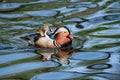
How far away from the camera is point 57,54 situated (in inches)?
494

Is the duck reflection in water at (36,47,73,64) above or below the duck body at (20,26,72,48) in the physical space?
below

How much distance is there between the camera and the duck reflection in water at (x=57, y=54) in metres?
12.0

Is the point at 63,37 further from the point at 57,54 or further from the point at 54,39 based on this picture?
the point at 57,54

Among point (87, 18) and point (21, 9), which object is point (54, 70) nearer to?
point (87, 18)

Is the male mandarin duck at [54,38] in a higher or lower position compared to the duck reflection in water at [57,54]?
higher

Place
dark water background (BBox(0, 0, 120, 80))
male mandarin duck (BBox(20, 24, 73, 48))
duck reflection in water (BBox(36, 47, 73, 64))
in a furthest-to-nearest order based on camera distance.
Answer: male mandarin duck (BBox(20, 24, 73, 48)), duck reflection in water (BBox(36, 47, 73, 64)), dark water background (BBox(0, 0, 120, 80))

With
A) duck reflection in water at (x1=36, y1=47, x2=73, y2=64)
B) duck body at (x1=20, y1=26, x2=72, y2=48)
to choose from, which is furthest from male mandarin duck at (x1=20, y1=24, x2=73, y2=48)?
duck reflection in water at (x1=36, y1=47, x2=73, y2=64)

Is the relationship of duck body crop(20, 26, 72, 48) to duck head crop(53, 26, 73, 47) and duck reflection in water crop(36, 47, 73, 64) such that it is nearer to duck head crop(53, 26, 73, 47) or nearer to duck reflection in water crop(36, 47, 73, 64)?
duck head crop(53, 26, 73, 47)

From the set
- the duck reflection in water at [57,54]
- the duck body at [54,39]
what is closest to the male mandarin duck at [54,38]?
the duck body at [54,39]

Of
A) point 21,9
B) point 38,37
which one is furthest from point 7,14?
point 38,37

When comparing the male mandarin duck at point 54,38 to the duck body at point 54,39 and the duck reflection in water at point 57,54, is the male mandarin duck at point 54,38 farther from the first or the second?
the duck reflection in water at point 57,54

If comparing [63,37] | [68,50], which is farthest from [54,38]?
[68,50]

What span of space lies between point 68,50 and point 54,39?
509mm

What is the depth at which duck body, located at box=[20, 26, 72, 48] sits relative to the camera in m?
13.1
